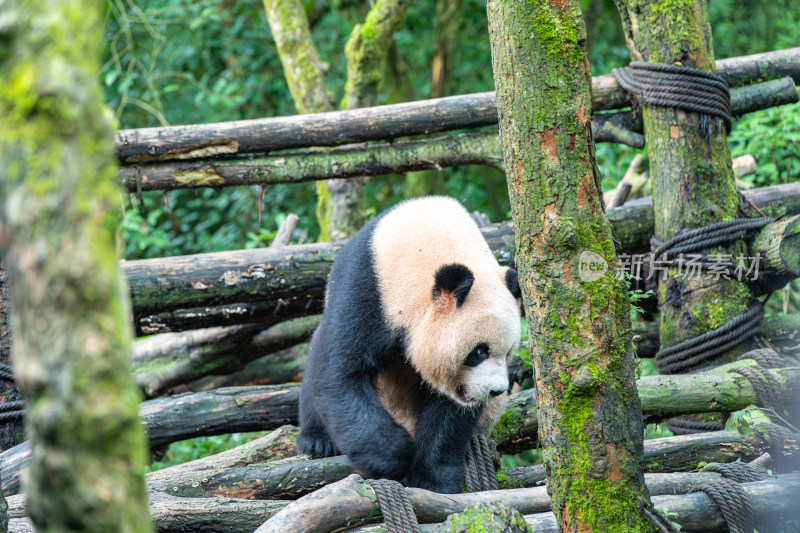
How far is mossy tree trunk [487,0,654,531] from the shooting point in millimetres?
2020

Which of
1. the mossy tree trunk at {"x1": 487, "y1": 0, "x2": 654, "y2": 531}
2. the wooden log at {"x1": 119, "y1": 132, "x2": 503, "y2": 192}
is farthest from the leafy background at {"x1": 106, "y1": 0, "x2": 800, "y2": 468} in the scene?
the mossy tree trunk at {"x1": 487, "y1": 0, "x2": 654, "y2": 531}

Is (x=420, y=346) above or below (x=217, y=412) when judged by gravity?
above

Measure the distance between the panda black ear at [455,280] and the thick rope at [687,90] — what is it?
1.89 meters

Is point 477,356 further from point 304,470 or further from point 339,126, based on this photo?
point 339,126

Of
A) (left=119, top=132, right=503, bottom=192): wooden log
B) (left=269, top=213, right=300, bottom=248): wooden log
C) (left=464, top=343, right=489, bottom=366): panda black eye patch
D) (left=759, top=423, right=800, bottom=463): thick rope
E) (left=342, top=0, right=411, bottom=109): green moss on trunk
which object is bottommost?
(left=759, top=423, right=800, bottom=463): thick rope

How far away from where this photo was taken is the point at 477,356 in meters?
3.12

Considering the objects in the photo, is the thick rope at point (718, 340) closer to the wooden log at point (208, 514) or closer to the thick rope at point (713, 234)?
the thick rope at point (713, 234)

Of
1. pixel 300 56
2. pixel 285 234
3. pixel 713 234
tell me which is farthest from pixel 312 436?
pixel 300 56

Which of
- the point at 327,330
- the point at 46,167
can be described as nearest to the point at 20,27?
the point at 46,167

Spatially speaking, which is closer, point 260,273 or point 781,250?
point 781,250

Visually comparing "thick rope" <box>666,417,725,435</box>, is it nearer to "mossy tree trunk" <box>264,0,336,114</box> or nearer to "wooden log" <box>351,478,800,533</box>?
"wooden log" <box>351,478,800,533</box>

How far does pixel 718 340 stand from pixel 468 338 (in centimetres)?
163

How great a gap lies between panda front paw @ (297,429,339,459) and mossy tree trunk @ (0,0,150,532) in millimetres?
2695

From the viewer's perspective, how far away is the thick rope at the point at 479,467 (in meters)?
3.05
